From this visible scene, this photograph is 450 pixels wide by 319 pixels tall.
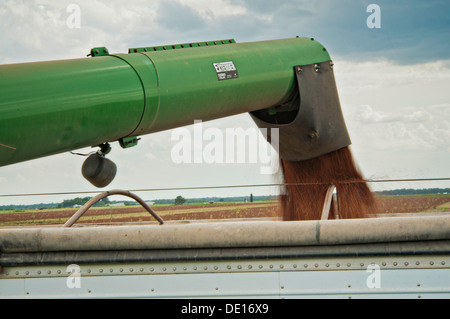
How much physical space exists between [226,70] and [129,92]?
134cm

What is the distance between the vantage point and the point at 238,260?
4574mm

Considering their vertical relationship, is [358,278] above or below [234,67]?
below

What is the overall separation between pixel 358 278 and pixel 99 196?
9.03 feet

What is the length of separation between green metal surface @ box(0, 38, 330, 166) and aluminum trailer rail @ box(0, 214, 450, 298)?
847mm

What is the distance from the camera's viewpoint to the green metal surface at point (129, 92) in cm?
406

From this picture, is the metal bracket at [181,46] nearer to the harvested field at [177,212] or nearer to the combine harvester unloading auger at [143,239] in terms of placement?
the combine harvester unloading auger at [143,239]

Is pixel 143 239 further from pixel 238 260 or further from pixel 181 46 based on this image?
pixel 181 46

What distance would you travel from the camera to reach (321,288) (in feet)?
14.8

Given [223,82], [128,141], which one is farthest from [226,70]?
[128,141]

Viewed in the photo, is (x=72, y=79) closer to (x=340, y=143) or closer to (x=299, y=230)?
(x=299, y=230)

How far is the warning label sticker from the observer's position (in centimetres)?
578

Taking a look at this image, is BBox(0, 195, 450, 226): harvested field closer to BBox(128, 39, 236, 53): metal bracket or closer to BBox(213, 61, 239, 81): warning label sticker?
BBox(213, 61, 239, 81): warning label sticker

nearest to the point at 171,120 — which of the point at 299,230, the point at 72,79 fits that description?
the point at 72,79

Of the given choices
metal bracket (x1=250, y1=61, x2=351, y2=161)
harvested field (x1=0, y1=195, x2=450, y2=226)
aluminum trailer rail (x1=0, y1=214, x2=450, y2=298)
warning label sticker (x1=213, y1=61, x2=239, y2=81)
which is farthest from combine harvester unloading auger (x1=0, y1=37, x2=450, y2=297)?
metal bracket (x1=250, y1=61, x2=351, y2=161)
